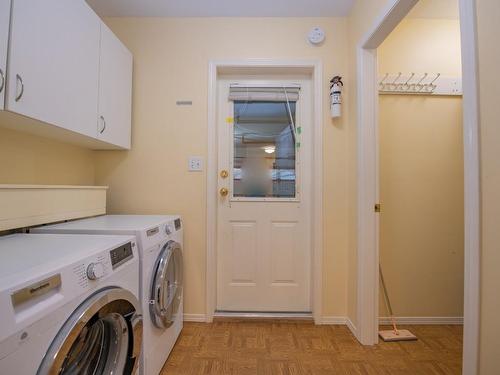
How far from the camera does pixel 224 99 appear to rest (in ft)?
7.07

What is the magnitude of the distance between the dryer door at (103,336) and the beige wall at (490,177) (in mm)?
1262

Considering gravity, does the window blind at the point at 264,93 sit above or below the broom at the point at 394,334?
above

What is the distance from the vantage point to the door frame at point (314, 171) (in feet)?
6.52

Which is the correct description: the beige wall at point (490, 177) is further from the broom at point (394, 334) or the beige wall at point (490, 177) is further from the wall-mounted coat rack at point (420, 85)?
the wall-mounted coat rack at point (420, 85)

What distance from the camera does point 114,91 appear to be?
1.73m

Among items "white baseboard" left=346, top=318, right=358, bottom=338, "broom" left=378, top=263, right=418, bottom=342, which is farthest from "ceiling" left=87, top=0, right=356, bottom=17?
"white baseboard" left=346, top=318, right=358, bottom=338

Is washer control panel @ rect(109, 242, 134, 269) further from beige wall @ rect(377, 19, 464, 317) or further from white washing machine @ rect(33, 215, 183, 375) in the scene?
beige wall @ rect(377, 19, 464, 317)

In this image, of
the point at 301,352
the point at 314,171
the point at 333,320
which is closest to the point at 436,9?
the point at 314,171

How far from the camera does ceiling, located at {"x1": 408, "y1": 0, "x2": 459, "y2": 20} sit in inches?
72.2

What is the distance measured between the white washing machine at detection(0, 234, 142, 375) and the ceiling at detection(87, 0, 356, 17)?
1.77 meters

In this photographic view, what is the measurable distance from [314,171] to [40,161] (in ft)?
6.13

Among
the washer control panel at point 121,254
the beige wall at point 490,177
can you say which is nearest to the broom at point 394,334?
the beige wall at point 490,177

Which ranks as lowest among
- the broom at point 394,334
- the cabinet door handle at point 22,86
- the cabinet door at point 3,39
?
the broom at point 394,334

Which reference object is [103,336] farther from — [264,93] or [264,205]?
[264,93]
